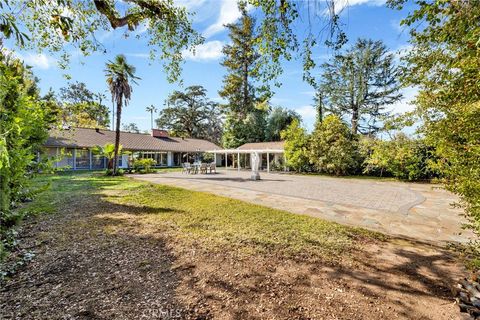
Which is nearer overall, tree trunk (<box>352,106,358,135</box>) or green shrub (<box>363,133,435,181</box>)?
green shrub (<box>363,133,435,181</box>)

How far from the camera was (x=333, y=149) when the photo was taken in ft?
68.6

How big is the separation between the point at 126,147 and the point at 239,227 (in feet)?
90.8

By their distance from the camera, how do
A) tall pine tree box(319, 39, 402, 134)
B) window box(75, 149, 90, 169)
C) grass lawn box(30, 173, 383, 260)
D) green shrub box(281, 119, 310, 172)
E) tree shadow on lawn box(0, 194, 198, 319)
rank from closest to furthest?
1. tree shadow on lawn box(0, 194, 198, 319)
2. grass lawn box(30, 173, 383, 260)
3. green shrub box(281, 119, 310, 172)
4. window box(75, 149, 90, 169)
5. tall pine tree box(319, 39, 402, 134)

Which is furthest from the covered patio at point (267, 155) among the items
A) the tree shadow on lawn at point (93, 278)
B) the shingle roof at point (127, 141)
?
the tree shadow on lawn at point (93, 278)

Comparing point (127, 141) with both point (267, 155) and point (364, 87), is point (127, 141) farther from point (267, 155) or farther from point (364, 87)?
point (364, 87)

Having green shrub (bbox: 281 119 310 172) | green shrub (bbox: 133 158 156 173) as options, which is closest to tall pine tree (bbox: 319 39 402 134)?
green shrub (bbox: 281 119 310 172)

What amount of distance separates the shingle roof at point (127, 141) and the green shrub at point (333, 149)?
2015cm

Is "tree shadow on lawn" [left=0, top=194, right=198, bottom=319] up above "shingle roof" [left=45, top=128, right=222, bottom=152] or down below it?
below

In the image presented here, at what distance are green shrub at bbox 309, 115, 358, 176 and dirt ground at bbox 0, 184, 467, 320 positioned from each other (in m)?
17.0

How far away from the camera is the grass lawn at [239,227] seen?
15.2 ft

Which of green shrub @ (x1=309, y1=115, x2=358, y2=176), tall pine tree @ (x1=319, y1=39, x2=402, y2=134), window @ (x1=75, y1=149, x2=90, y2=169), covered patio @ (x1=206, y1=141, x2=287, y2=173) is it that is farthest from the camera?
tall pine tree @ (x1=319, y1=39, x2=402, y2=134)

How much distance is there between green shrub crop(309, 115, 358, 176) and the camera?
2078cm

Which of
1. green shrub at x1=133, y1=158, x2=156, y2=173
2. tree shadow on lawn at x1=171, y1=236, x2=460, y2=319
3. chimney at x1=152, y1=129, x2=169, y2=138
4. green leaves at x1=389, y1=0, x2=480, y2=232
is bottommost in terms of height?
tree shadow on lawn at x1=171, y1=236, x2=460, y2=319

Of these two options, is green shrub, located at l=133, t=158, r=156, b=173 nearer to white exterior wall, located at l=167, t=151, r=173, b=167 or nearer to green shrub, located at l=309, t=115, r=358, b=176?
white exterior wall, located at l=167, t=151, r=173, b=167
